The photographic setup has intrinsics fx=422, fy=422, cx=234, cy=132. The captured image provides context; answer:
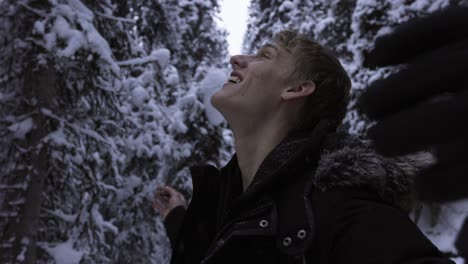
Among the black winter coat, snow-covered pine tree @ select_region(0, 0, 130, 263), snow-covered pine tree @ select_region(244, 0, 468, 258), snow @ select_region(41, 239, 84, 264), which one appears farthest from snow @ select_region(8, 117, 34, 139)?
the black winter coat

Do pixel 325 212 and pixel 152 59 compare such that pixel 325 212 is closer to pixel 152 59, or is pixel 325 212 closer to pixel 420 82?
pixel 420 82

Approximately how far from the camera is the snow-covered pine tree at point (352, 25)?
8.27 m

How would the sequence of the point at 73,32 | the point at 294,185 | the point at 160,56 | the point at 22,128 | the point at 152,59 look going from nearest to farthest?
the point at 294,185
the point at 73,32
the point at 22,128
the point at 152,59
the point at 160,56

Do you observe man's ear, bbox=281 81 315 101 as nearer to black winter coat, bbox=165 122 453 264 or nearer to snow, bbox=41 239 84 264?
black winter coat, bbox=165 122 453 264

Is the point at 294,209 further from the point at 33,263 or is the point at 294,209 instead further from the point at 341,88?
the point at 33,263

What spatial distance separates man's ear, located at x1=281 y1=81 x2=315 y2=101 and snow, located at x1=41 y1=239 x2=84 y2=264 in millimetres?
4800

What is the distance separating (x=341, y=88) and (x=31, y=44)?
16.2 feet

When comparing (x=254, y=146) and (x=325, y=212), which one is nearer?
(x=325, y=212)

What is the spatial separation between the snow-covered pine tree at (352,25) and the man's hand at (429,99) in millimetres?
247

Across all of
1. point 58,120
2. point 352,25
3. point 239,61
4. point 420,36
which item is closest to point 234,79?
point 239,61

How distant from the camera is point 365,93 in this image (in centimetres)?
109

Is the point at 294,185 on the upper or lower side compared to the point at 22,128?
upper

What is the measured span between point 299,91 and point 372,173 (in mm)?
984

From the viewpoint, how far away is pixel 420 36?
99 centimetres
